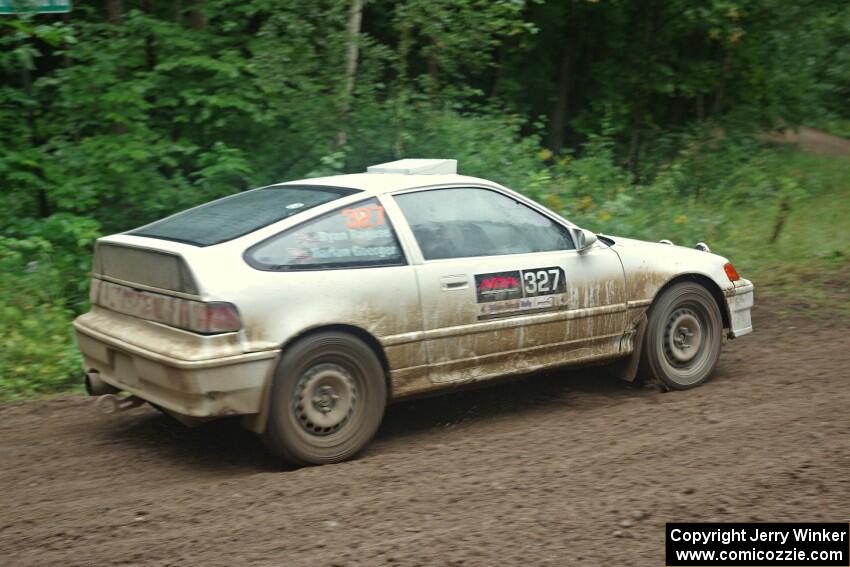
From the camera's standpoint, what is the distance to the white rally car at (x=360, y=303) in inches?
206

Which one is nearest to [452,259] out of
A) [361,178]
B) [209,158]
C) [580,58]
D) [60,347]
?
[361,178]

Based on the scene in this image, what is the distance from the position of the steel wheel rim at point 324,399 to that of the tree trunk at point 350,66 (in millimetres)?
5556

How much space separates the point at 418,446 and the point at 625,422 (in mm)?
1328

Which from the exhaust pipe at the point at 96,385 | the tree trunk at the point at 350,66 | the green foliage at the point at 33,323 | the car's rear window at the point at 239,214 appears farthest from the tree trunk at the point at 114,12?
the exhaust pipe at the point at 96,385

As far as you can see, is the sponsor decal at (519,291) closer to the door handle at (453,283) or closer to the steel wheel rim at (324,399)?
the door handle at (453,283)

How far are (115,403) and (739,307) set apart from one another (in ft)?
14.6

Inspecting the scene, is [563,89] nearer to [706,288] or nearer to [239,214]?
[706,288]

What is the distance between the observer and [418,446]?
5902 millimetres

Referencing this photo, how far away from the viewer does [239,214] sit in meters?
5.88

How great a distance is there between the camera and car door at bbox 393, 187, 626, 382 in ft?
19.5

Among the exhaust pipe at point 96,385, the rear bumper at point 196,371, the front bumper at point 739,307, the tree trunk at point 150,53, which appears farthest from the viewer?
the tree trunk at point 150,53

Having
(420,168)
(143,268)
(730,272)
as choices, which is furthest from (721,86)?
(143,268)

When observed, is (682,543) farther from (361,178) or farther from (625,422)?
(361,178)

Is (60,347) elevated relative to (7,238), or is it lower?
lower
